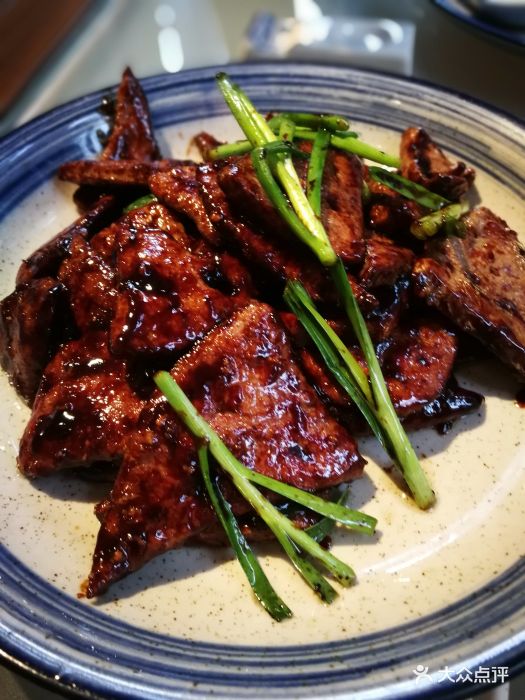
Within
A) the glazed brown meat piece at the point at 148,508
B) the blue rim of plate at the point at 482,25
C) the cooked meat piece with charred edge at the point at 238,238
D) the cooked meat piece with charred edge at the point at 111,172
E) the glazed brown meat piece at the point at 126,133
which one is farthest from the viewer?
the blue rim of plate at the point at 482,25

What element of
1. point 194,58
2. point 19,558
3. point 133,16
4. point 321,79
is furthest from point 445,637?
point 133,16

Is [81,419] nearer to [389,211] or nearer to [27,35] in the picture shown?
[389,211]

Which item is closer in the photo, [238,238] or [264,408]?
[264,408]

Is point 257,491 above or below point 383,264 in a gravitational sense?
below

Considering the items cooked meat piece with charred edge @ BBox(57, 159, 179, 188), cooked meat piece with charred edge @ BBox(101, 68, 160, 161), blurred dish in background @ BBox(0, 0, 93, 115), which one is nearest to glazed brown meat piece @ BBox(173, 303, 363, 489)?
cooked meat piece with charred edge @ BBox(57, 159, 179, 188)

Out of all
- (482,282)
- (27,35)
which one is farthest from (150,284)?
(27,35)

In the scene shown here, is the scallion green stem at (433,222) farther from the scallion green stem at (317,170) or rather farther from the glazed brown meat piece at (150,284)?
the glazed brown meat piece at (150,284)

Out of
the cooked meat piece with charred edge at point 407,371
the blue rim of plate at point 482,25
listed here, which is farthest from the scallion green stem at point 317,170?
the blue rim of plate at point 482,25

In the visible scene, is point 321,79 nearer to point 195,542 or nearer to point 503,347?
point 503,347
